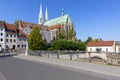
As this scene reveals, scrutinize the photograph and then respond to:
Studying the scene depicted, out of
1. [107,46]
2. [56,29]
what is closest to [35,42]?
[107,46]

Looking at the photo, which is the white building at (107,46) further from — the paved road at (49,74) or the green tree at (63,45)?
the paved road at (49,74)

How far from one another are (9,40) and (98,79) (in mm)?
70509

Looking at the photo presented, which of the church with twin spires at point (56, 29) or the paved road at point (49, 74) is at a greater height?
the church with twin spires at point (56, 29)

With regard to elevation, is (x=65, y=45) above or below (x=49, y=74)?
above

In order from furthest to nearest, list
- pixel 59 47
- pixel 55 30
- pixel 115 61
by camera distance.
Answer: pixel 55 30 → pixel 59 47 → pixel 115 61

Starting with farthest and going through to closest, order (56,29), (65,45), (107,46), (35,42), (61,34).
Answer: (56,29) → (61,34) → (65,45) → (107,46) → (35,42)

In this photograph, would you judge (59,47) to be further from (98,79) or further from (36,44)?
(98,79)

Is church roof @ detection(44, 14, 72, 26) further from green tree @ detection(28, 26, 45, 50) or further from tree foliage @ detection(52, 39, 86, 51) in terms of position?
green tree @ detection(28, 26, 45, 50)

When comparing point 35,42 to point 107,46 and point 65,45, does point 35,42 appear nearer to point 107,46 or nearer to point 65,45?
point 65,45

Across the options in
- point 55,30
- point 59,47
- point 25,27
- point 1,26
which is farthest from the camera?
point 55,30

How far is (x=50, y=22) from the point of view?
120250 millimetres

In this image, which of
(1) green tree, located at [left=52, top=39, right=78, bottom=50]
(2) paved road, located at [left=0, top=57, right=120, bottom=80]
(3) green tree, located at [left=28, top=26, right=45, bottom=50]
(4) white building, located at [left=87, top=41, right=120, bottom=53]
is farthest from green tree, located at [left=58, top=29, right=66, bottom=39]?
(2) paved road, located at [left=0, top=57, right=120, bottom=80]

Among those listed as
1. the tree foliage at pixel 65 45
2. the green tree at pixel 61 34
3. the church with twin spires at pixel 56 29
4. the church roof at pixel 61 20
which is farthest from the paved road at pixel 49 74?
the church roof at pixel 61 20

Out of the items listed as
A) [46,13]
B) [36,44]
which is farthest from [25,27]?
[46,13]
